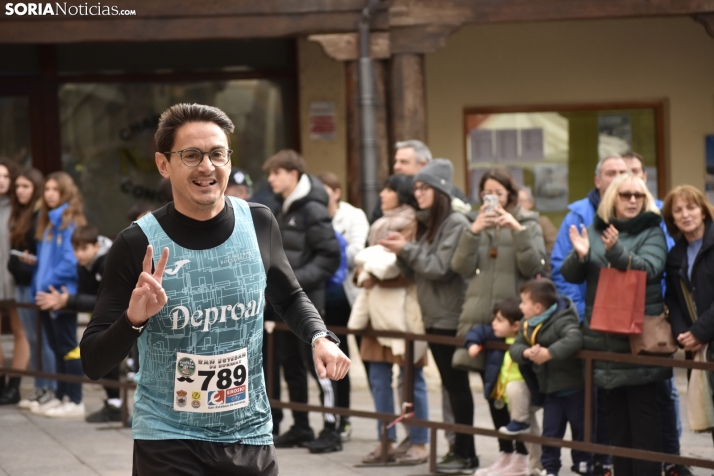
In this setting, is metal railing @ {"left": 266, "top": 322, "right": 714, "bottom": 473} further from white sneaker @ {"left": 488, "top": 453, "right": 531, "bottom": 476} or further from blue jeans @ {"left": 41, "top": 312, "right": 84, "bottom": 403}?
blue jeans @ {"left": 41, "top": 312, "right": 84, "bottom": 403}

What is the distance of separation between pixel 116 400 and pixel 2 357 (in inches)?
60.5

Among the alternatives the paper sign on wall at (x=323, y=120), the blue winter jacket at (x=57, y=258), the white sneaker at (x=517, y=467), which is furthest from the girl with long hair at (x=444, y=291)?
the paper sign on wall at (x=323, y=120)

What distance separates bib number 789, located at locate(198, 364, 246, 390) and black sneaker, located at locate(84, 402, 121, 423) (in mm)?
5532

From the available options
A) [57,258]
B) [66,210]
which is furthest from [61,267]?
[66,210]

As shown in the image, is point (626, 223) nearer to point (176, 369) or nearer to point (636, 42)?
point (176, 369)

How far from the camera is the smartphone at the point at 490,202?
669cm

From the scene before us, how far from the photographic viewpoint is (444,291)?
7188mm

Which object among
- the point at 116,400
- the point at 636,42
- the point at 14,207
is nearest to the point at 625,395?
the point at 116,400

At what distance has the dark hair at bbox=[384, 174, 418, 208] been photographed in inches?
297

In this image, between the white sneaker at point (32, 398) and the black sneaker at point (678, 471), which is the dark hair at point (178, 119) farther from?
the white sneaker at point (32, 398)

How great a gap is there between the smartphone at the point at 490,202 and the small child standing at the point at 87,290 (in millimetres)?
3256

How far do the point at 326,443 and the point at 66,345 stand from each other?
2483mm

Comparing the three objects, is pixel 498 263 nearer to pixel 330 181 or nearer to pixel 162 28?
pixel 330 181

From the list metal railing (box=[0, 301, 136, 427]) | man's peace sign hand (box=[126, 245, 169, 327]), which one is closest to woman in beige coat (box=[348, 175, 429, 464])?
metal railing (box=[0, 301, 136, 427])
